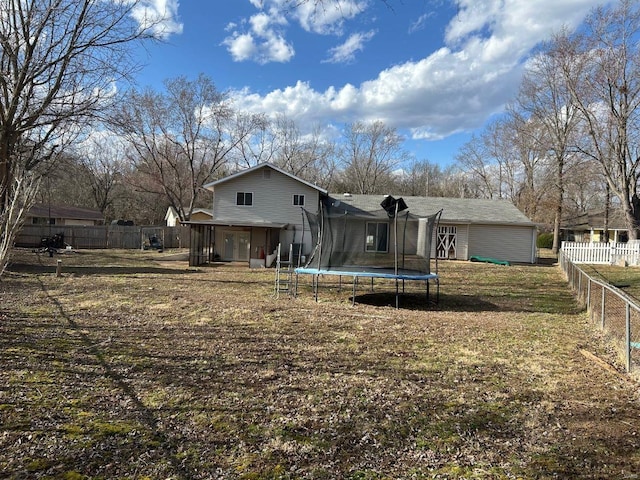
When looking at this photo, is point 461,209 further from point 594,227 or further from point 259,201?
point 594,227

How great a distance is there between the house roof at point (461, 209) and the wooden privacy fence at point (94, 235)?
590 inches

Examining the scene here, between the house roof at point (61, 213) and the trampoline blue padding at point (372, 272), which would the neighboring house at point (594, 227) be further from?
the house roof at point (61, 213)

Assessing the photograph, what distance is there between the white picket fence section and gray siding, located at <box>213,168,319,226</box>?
48.1 feet

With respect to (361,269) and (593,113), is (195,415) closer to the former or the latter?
(361,269)

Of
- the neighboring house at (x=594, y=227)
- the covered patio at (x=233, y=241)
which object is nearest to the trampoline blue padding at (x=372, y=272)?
the covered patio at (x=233, y=241)

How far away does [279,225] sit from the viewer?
20828 millimetres

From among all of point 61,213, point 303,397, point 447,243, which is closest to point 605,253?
point 447,243

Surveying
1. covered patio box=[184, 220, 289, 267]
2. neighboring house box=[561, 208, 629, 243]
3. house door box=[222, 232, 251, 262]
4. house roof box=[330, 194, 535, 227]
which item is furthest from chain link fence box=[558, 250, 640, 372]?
neighboring house box=[561, 208, 629, 243]

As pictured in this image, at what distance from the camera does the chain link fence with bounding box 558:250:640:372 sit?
5.15 meters

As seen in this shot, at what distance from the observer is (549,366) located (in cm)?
542

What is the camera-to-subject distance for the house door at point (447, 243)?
2423 cm

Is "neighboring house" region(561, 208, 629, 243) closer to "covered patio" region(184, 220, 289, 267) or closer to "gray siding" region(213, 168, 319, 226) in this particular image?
"gray siding" region(213, 168, 319, 226)

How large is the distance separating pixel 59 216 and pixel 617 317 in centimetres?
4086

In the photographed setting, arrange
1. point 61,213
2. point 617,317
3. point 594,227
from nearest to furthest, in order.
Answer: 1. point 617,317
2. point 61,213
3. point 594,227
